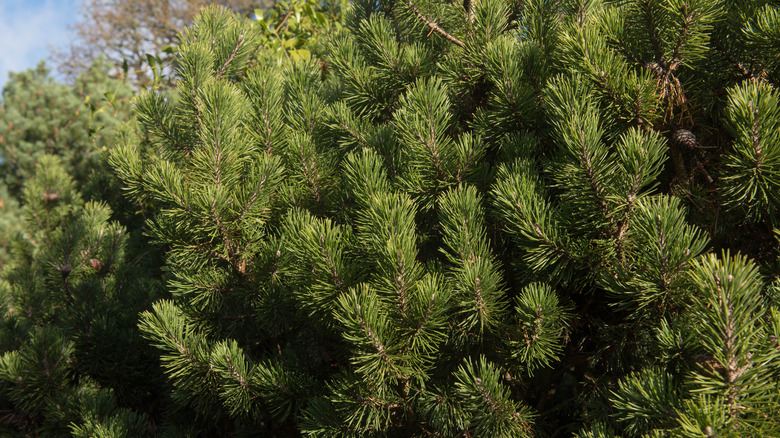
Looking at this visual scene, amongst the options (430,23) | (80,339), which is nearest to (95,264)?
(80,339)

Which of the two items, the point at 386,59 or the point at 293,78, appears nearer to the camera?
the point at 386,59

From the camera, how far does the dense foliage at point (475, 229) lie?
132 centimetres

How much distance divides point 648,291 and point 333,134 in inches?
49.2

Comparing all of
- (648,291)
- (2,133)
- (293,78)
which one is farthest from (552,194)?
(2,133)

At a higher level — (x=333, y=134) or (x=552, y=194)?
(x=333, y=134)

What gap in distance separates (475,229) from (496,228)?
0.22 meters

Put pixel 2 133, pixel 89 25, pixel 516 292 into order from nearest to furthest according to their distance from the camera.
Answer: pixel 516 292, pixel 2 133, pixel 89 25

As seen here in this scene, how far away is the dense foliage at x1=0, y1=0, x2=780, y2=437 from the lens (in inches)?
51.8

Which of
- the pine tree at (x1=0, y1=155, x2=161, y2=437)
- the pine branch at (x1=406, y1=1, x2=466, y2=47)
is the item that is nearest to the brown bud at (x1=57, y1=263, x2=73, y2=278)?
the pine tree at (x1=0, y1=155, x2=161, y2=437)

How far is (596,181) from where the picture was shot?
147cm

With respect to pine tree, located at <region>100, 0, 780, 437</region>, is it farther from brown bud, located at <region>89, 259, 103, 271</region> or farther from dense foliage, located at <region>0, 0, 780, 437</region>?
brown bud, located at <region>89, 259, 103, 271</region>

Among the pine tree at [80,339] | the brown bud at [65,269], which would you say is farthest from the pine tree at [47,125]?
the brown bud at [65,269]

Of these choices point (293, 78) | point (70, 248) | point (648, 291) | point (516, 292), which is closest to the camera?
point (648, 291)

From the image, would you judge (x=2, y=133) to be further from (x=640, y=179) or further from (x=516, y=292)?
(x=640, y=179)
